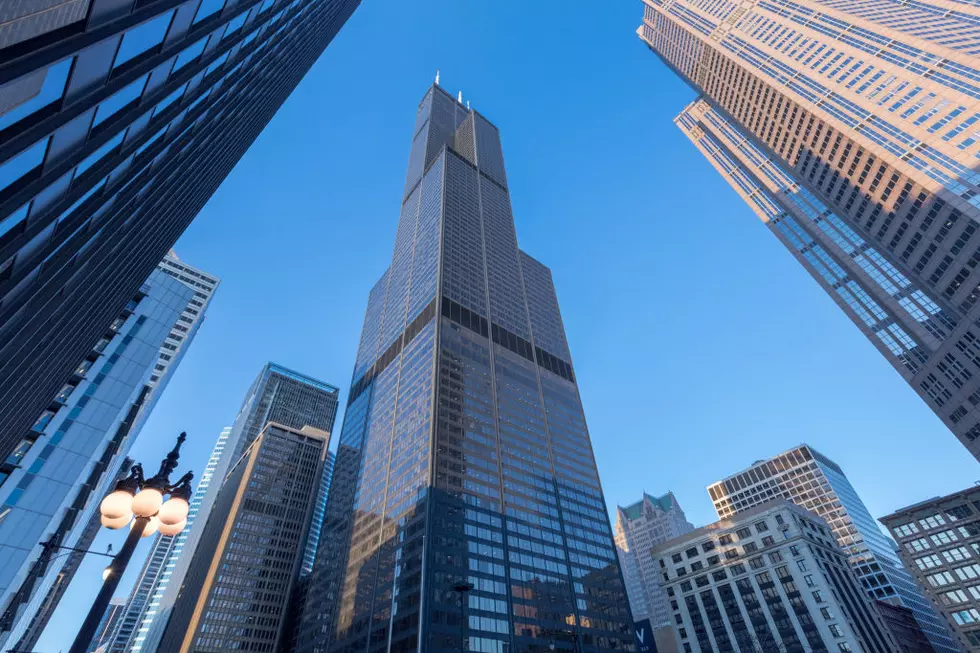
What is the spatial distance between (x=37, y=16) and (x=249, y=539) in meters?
197

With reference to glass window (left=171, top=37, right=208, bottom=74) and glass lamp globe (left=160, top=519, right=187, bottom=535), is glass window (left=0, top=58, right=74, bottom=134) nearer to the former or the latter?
glass lamp globe (left=160, top=519, right=187, bottom=535)

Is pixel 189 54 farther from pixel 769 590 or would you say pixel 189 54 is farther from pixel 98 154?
pixel 769 590

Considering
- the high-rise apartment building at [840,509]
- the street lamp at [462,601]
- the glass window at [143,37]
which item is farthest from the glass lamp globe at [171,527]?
the high-rise apartment building at [840,509]

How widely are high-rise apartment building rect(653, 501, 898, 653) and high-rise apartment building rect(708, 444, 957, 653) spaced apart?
2080 inches

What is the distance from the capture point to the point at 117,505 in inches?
402

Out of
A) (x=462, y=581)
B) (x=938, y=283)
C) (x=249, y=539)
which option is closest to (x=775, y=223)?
(x=938, y=283)

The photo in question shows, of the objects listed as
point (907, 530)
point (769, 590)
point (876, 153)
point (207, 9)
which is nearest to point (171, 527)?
point (207, 9)

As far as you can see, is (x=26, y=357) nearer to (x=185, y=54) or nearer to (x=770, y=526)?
(x=185, y=54)

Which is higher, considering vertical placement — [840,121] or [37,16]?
[840,121]

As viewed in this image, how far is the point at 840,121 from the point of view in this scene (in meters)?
106

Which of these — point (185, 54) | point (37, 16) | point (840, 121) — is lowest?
point (37, 16)

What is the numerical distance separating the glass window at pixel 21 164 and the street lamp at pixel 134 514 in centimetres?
657

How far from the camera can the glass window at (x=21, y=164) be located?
9.98 meters

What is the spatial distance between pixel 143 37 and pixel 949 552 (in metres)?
153
